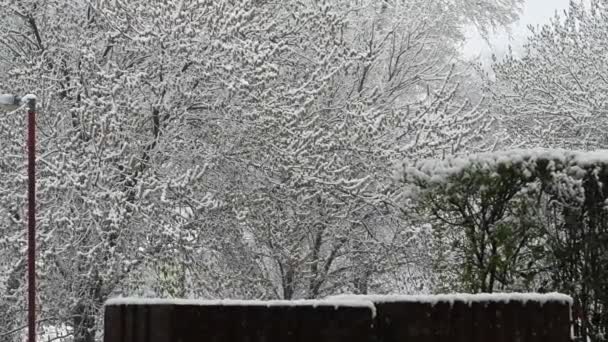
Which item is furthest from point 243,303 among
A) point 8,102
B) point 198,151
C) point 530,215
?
point 198,151

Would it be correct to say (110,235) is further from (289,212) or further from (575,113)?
(575,113)

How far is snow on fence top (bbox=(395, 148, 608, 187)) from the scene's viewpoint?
410 inches

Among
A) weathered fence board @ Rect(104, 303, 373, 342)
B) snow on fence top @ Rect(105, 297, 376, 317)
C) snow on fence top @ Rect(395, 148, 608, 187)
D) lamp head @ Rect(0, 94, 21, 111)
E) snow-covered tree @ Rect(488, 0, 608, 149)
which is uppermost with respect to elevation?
snow-covered tree @ Rect(488, 0, 608, 149)

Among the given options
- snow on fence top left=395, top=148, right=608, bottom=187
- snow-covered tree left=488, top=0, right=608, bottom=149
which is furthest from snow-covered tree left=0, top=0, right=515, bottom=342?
snow on fence top left=395, top=148, right=608, bottom=187

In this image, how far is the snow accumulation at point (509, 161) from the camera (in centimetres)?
1044

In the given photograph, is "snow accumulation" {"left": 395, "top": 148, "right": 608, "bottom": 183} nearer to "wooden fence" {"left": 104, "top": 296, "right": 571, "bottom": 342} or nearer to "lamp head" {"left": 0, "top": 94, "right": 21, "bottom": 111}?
"wooden fence" {"left": 104, "top": 296, "right": 571, "bottom": 342}

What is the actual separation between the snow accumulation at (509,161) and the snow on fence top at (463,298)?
129 inches

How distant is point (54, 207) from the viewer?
17.1 metres

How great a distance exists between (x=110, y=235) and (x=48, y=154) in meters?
1.76

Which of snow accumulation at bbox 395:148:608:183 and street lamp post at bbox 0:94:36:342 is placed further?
street lamp post at bbox 0:94:36:342

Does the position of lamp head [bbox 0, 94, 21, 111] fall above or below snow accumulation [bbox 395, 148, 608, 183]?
above

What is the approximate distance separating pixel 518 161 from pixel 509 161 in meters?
0.09

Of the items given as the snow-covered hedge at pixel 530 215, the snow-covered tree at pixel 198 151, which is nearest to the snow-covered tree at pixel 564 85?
the snow-covered tree at pixel 198 151

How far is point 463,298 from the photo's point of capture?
23.7 ft
